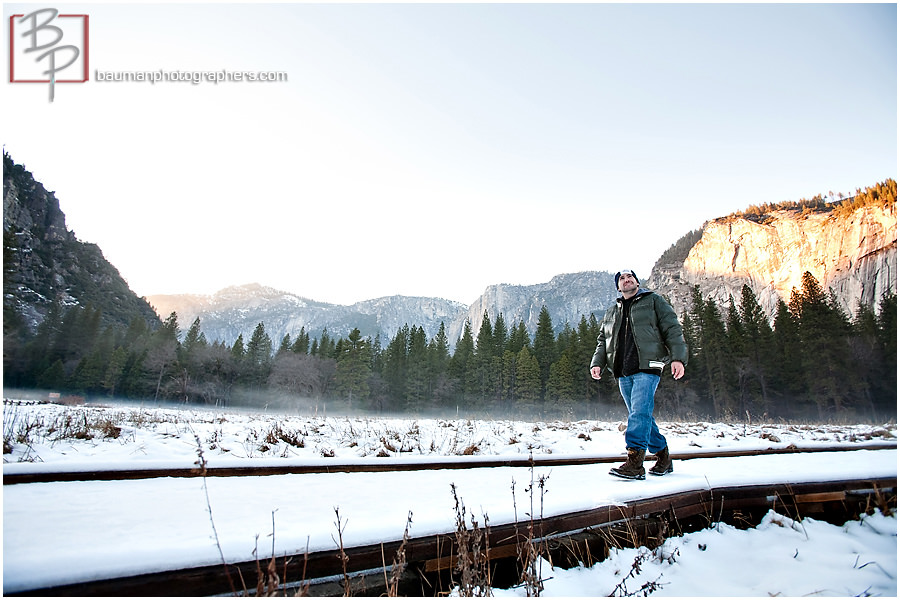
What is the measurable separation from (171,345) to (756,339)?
54134 millimetres

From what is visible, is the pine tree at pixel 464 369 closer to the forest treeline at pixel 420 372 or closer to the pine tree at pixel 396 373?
the forest treeline at pixel 420 372

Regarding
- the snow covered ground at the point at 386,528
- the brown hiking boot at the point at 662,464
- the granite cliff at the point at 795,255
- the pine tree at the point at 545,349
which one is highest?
the granite cliff at the point at 795,255

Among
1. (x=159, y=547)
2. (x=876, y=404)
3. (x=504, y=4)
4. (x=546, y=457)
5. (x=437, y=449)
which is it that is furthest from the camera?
(x=437, y=449)

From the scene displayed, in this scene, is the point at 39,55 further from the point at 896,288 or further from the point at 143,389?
the point at 143,389

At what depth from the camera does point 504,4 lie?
10.0ft

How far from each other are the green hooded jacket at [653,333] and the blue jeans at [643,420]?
15 centimetres

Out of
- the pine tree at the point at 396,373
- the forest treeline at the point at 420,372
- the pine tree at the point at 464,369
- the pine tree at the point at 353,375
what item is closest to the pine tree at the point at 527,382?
the forest treeline at the point at 420,372

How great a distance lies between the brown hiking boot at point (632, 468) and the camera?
3445 mm

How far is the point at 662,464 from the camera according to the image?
3758mm

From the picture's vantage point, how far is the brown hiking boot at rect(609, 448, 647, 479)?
11.3 ft

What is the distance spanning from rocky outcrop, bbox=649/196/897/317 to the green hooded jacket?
1.26m

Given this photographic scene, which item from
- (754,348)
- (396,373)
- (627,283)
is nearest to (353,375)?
(396,373)

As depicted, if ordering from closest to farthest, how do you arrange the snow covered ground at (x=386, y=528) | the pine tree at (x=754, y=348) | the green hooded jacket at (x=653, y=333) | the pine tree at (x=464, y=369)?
1. the snow covered ground at (x=386, y=528)
2. the green hooded jacket at (x=653, y=333)
3. the pine tree at (x=754, y=348)
4. the pine tree at (x=464, y=369)

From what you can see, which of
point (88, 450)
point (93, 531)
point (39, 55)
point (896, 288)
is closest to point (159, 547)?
point (93, 531)
